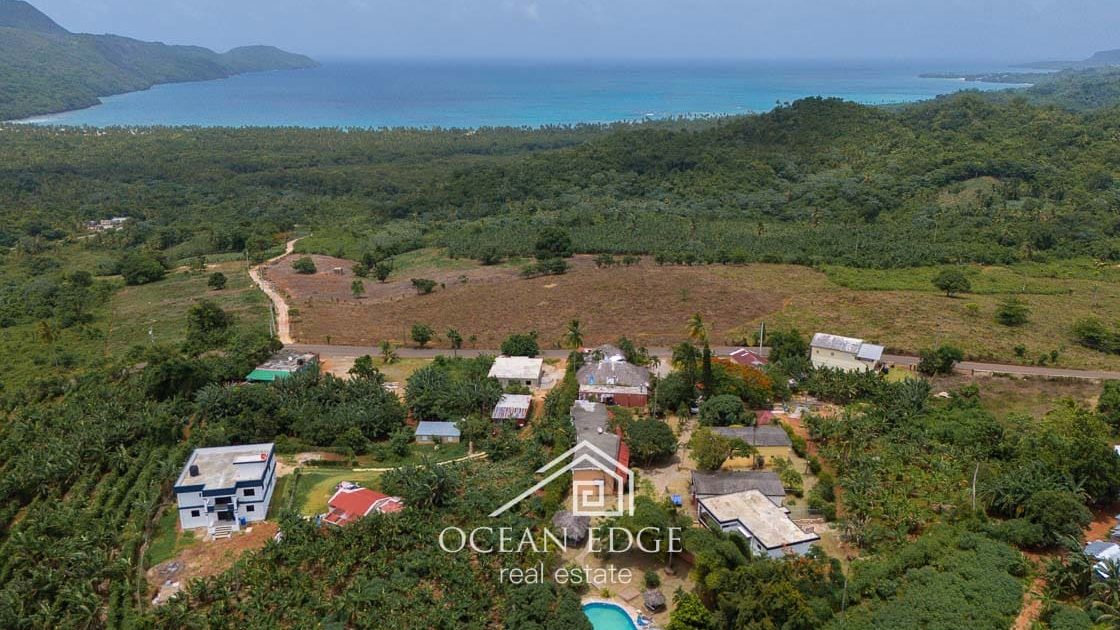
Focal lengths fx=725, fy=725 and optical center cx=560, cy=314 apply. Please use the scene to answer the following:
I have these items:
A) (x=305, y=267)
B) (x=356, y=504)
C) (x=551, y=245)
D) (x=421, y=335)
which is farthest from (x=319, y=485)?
(x=551, y=245)

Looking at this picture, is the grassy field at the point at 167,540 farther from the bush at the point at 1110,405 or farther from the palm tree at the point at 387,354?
the bush at the point at 1110,405

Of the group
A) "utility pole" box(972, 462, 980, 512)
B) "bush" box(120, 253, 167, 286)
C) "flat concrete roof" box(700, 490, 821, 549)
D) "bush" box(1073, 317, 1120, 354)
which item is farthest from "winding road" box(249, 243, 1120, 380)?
"bush" box(120, 253, 167, 286)

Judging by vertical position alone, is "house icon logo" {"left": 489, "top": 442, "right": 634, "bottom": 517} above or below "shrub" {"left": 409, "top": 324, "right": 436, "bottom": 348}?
below

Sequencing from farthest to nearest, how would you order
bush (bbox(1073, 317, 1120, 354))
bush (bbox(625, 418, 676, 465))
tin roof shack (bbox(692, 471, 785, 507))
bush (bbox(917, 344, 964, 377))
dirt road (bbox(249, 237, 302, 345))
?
dirt road (bbox(249, 237, 302, 345)) → bush (bbox(1073, 317, 1120, 354)) → bush (bbox(917, 344, 964, 377)) → bush (bbox(625, 418, 676, 465)) → tin roof shack (bbox(692, 471, 785, 507))

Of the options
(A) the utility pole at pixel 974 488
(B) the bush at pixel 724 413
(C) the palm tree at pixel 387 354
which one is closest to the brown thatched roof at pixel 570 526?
(B) the bush at pixel 724 413

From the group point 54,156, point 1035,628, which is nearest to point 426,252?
point 1035,628

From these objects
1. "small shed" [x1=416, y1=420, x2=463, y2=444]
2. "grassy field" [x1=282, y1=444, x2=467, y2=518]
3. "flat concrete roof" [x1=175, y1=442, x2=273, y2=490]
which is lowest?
"grassy field" [x1=282, y1=444, x2=467, y2=518]

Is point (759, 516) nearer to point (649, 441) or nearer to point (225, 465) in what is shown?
point (649, 441)

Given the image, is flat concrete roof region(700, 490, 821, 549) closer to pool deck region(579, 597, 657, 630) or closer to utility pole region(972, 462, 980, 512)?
pool deck region(579, 597, 657, 630)

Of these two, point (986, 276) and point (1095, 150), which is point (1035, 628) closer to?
point (986, 276)
